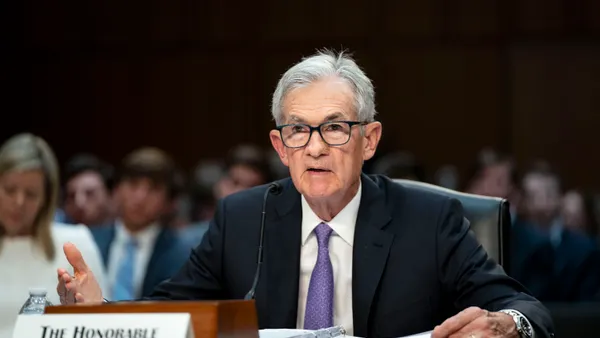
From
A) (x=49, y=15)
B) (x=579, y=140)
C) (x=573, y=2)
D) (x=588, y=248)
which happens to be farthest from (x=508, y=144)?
(x=49, y=15)

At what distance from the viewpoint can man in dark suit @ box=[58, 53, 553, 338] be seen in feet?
9.97

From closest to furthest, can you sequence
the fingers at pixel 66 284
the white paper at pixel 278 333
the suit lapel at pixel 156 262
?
the white paper at pixel 278 333 < the fingers at pixel 66 284 < the suit lapel at pixel 156 262

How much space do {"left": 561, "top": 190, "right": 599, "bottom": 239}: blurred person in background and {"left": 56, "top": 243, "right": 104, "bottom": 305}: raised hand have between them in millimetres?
6839

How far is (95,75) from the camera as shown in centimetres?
1284

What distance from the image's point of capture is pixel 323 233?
3.22m

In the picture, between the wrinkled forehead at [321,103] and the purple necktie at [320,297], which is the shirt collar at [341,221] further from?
the wrinkled forehead at [321,103]

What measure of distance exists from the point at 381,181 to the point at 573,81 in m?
9.18

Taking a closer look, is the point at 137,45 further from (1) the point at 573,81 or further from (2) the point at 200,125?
(1) the point at 573,81

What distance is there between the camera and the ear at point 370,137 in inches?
124

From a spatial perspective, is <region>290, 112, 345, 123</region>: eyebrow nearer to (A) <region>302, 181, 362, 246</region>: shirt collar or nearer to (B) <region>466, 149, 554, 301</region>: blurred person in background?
(A) <region>302, 181, 362, 246</region>: shirt collar

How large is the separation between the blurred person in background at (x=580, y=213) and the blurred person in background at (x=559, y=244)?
0.18m

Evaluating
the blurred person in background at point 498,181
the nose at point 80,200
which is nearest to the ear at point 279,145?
the nose at point 80,200

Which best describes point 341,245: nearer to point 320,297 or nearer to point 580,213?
point 320,297

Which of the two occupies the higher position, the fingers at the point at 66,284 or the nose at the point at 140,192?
the fingers at the point at 66,284
